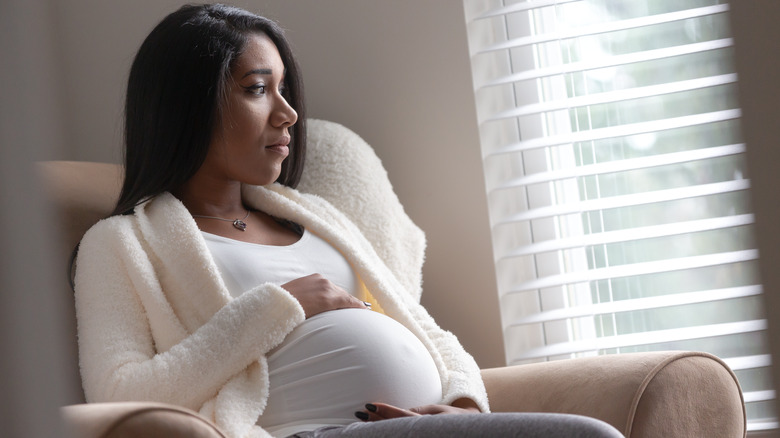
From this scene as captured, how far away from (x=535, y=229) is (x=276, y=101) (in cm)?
80

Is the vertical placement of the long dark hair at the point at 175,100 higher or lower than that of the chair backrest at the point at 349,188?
higher

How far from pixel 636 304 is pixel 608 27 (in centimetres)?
64

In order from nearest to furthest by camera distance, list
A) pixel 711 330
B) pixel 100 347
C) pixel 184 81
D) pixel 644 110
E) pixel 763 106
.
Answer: pixel 763 106 → pixel 100 347 → pixel 184 81 → pixel 711 330 → pixel 644 110

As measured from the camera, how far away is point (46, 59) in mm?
164

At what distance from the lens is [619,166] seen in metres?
1.76

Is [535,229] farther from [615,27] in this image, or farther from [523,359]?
[615,27]

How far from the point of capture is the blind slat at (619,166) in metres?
1.71

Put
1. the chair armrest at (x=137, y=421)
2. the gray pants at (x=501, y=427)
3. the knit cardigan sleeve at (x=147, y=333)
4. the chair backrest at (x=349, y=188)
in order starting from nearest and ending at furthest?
the chair armrest at (x=137, y=421) < the gray pants at (x=501, y=427) < the knit cardigan sleeve at (x=147, y=333) < the chair backrest at (x=349, y=188)

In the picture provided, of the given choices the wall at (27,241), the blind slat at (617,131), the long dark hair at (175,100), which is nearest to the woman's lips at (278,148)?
the long dark hair at (175,100)

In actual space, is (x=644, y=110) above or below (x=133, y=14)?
below

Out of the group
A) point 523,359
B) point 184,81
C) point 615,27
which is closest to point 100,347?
point 184,81

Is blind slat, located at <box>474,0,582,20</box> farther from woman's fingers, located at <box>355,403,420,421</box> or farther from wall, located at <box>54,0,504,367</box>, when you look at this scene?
woman's fingers, located at <box>355,403,420,421</box>

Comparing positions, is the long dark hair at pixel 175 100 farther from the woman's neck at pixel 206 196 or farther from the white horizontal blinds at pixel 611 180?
the white horizontal blinds at pixel 611 180

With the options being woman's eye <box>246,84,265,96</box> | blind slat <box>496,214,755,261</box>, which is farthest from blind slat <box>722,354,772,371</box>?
woman's eye <box>246,84,265,96</box>
